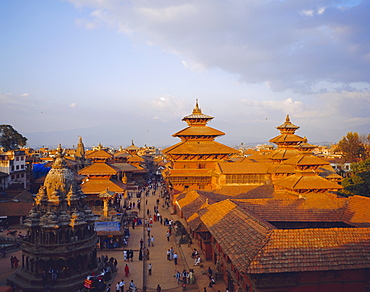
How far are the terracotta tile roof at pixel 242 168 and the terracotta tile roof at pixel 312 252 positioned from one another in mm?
17417

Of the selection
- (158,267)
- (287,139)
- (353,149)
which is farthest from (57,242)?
(353,149)

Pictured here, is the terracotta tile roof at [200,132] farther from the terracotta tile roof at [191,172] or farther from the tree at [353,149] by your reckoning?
the tree at [353,149]

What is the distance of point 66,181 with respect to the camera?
17.4m

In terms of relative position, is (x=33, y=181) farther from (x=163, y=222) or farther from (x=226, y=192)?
(x=226, y=192)

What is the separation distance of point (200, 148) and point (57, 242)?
61.8 ft

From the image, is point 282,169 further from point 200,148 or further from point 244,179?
point 200,148

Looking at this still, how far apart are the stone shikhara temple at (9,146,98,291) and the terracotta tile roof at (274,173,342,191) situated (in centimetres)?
1342

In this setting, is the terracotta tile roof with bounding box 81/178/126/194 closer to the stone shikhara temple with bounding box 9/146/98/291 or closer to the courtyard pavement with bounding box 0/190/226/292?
the courtyard pavement with bounding box 0/190/226/292

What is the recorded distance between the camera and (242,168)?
28.9 meters

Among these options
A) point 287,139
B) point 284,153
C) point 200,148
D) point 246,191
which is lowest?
point 246,191

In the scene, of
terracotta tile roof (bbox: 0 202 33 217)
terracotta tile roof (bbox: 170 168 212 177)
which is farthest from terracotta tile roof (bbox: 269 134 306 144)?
terracotta tile roof (bbox: 0 202 33 217)

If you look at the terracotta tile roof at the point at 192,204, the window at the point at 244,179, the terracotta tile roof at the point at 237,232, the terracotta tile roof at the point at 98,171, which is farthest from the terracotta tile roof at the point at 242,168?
the terracotta tile roof at the point at 237,232

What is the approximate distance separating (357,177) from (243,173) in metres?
13.9

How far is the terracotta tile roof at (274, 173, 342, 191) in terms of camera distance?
68.3ft
